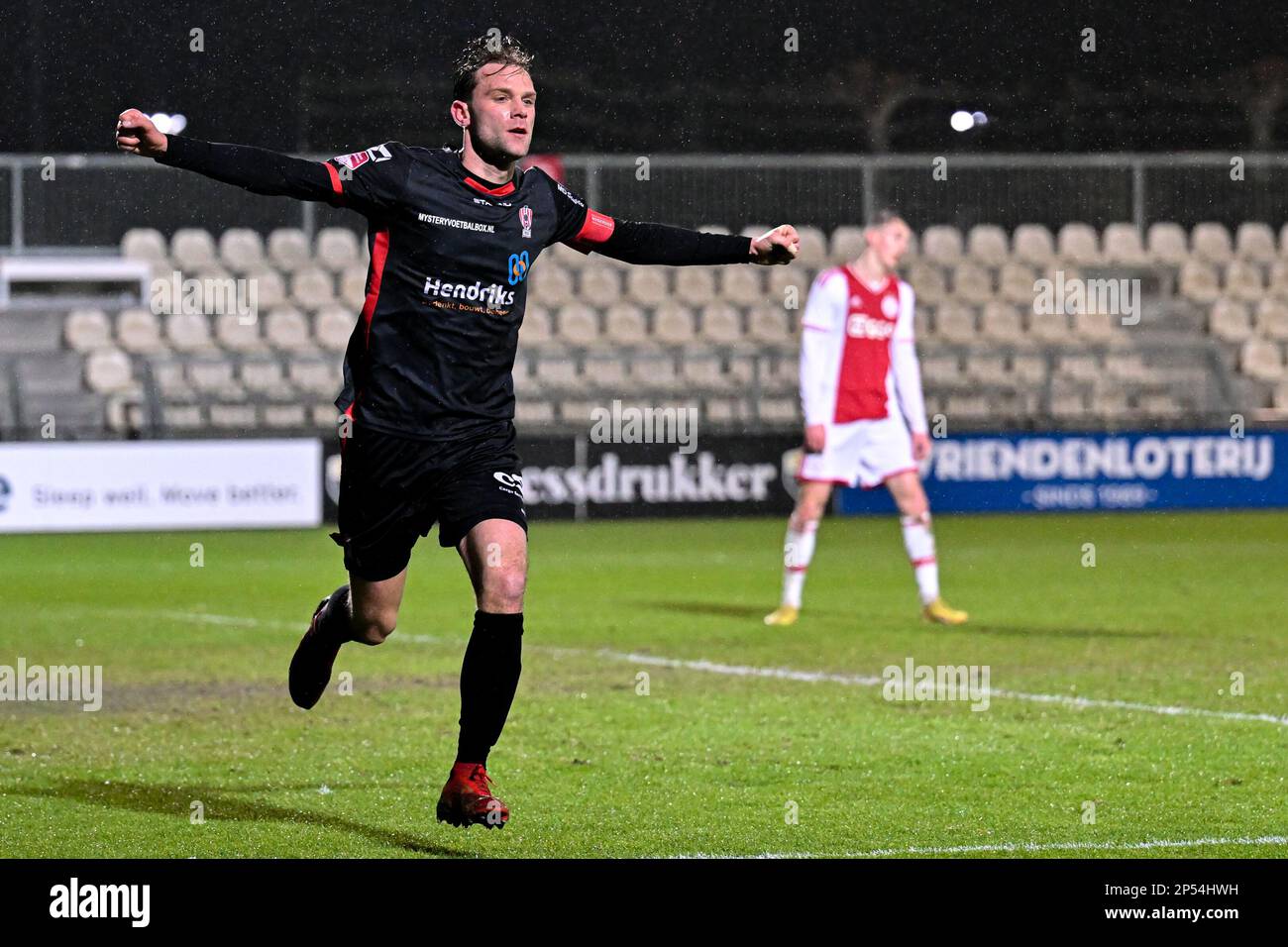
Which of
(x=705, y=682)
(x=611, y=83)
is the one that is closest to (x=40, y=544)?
(x=611, y=83)

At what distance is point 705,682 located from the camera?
30.6 feet

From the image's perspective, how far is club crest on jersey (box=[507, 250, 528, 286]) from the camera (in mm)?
5973

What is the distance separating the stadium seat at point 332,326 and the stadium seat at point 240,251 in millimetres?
996

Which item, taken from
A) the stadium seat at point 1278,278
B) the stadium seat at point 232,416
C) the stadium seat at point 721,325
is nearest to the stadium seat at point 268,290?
the stadium seat at point 232,416

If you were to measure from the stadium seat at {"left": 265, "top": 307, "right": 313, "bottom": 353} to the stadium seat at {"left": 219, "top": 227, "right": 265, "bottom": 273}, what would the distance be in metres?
0.63

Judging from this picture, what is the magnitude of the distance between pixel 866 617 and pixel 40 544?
9037 mm

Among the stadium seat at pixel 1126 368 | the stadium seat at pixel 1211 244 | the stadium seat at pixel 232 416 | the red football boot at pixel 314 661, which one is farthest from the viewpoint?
the stadium seat at pixel 1211 244

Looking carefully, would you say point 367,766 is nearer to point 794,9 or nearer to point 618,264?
point 794,9

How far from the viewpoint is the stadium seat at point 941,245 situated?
78.0 ft

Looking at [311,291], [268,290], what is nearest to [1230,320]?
[311,291]

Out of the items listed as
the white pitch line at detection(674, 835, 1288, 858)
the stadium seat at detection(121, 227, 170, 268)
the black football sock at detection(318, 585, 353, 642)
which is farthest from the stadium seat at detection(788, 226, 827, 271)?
the white pitch line at detection(674, 835, 1288, 858)

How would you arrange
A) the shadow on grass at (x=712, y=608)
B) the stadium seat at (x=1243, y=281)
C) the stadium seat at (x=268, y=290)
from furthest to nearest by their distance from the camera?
the stadium seat at (x=1243, y=281) → the stadium seat at (x=268, y=290) → the shadow on grass at (x=712, y=608)

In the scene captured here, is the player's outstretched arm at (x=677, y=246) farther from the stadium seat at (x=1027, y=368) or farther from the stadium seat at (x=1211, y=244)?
the stadium seat at (x=1211, y=244)

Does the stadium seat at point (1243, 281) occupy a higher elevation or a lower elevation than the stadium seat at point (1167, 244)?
lower
